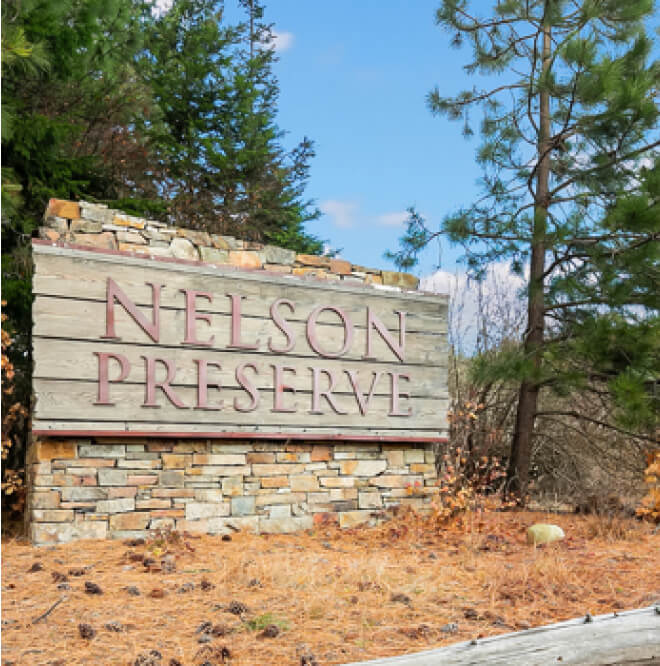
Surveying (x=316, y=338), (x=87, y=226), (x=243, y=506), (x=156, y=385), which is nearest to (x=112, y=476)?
(x=156, y=385)

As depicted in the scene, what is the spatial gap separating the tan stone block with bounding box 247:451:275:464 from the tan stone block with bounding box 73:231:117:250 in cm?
224

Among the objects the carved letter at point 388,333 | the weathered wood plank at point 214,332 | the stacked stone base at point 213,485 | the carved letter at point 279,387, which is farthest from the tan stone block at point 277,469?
the carved letter at point 388,333

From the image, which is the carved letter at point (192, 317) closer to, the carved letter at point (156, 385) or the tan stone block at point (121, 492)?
the carved letter at point (156, 385)

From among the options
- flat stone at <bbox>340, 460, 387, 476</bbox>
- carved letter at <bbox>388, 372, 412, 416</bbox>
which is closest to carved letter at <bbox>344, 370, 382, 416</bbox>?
carved letter at <bbox>388, 372, 412, 416</bbox>

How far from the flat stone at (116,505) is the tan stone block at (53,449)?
0.47 meters

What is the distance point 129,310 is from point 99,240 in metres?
0.66

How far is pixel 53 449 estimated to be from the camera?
5.92 metres

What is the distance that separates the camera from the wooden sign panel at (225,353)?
595cm

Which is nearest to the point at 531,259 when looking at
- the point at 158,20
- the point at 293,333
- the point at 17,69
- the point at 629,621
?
the point at 293,333

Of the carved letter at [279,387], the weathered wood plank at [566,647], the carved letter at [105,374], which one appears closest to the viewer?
the weathered wood plank at [566,647]

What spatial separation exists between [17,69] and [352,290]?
5073 millimetres

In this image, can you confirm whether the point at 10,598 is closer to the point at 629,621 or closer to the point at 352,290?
the point at 629,621

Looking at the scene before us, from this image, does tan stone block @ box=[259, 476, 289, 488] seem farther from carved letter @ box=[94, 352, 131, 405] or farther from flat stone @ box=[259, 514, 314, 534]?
carved letter @ box=[94, 352, 131, 405]

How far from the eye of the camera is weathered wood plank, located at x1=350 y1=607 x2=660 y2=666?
2.94 meters
